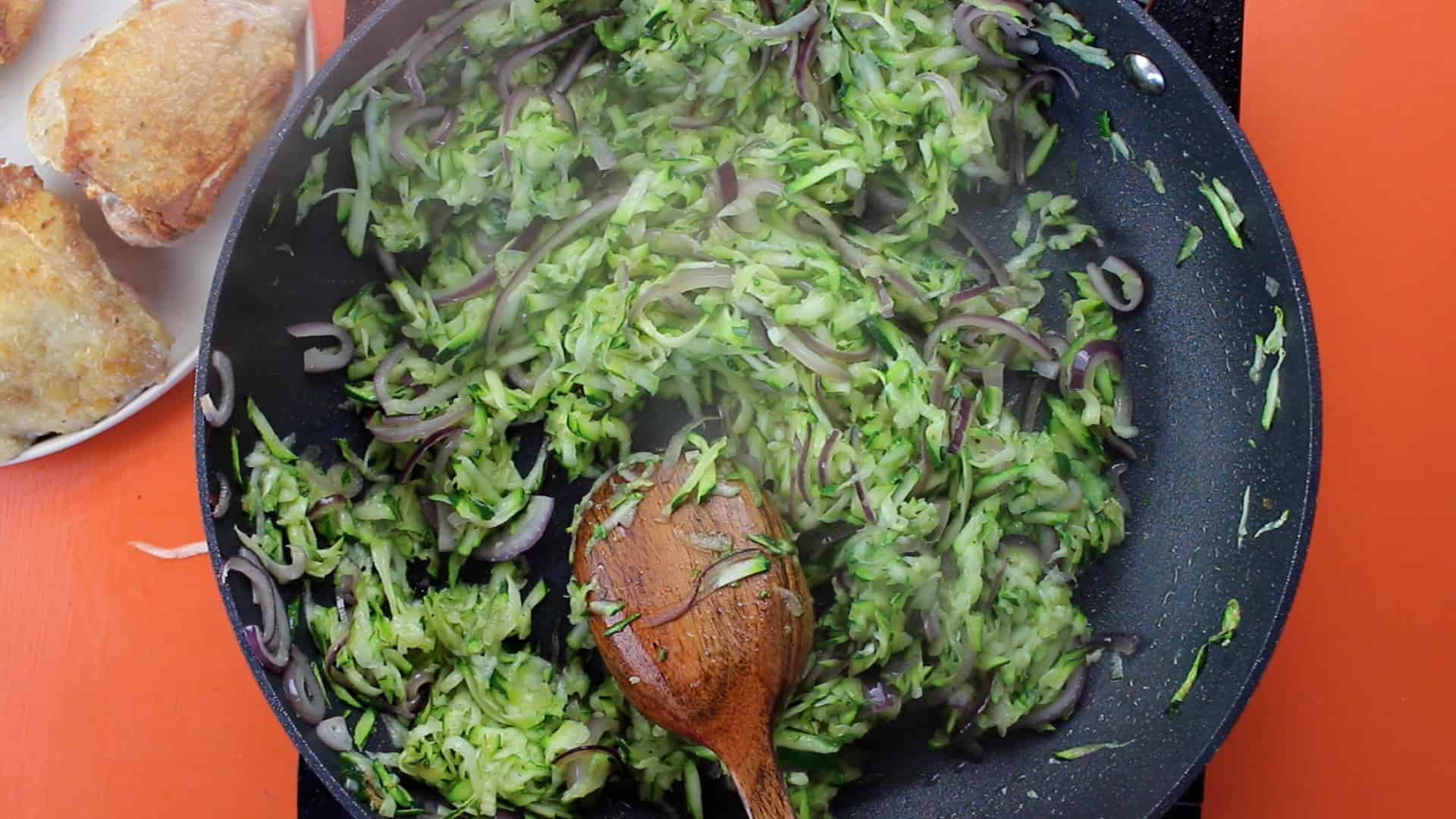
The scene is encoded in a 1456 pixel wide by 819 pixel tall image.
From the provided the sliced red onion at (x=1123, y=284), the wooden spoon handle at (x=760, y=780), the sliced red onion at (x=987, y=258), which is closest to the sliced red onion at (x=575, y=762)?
the wooden spoon handle at (x=760, y=780)

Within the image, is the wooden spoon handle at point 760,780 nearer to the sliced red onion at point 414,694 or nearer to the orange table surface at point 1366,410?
the sliced red onion at point 414,694

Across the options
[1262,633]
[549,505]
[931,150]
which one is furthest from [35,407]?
[1262,633]

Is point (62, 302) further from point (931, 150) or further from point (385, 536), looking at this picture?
point (931, 150)

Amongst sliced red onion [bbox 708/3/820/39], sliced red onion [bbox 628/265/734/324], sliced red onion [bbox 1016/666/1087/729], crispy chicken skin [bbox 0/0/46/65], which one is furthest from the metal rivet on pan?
crispy chicken skin [bbox 0/0/46/65]

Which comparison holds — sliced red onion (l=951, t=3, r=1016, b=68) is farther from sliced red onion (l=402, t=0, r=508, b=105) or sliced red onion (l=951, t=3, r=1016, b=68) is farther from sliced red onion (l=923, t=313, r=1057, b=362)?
sliced red onion (l=402, t=0, r=508, b=105)

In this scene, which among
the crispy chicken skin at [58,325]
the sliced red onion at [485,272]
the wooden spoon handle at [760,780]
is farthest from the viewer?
the crispy chicken skin at [58,325]

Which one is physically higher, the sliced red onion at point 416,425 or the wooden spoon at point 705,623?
the sliced red onion at point 416,425

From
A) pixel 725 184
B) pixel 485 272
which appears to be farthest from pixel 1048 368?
pixel 485 272
